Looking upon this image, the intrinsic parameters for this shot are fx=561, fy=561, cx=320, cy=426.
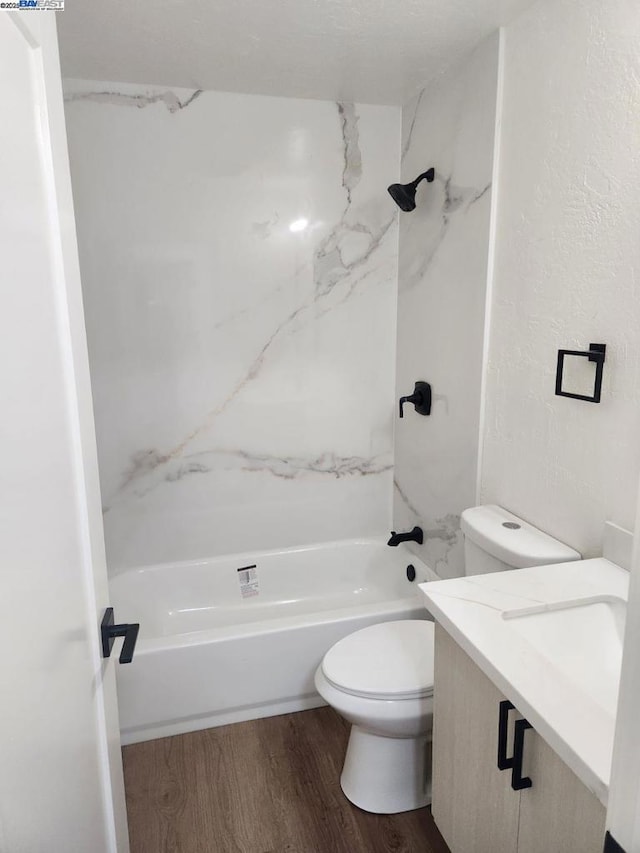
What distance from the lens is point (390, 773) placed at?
1.72 meters

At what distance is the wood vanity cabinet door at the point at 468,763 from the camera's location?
1.11 m

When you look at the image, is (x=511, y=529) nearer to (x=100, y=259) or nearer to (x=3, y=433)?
(x=3, y=433)

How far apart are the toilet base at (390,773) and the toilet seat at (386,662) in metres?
0.22

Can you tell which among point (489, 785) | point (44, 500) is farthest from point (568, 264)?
point (44, 500)

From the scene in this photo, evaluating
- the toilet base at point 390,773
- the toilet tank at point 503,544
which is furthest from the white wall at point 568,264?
the toilet base at point 390,773

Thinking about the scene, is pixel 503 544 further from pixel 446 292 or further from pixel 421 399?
pixel 446 292

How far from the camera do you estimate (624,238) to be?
1332 mm

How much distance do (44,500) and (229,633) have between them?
4.72 feet

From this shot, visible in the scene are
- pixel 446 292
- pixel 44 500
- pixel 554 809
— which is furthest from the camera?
pixel 446 292

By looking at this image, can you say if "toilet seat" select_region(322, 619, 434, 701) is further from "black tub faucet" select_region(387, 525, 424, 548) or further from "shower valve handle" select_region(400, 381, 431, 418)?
"shower valve handle" select_region(400, 381, 431, 418)

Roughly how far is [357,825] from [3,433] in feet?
5.48

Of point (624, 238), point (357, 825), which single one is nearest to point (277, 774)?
point (357, 825)

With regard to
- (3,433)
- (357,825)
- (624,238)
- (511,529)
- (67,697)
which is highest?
(624,238)

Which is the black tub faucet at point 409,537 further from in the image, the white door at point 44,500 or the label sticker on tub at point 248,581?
the white door at point 44,500
